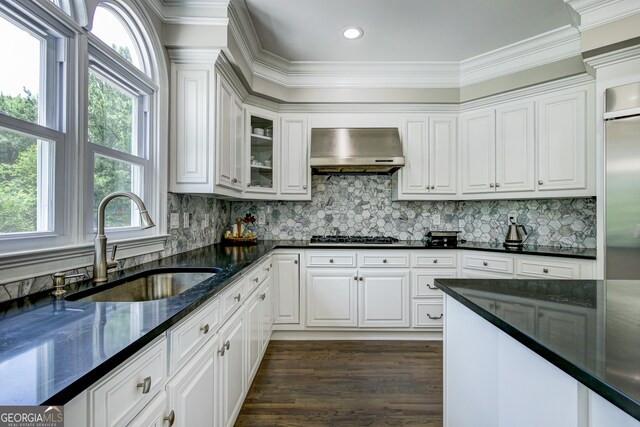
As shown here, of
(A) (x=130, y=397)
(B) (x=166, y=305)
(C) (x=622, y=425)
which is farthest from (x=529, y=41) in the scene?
(A) (x=130, y=397)

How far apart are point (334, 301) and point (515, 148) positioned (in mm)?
2313

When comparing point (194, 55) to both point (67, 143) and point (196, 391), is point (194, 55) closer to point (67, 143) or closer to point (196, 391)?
point (67, 143)

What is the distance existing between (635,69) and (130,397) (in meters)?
3.42

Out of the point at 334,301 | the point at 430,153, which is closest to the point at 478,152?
the point at 430,153

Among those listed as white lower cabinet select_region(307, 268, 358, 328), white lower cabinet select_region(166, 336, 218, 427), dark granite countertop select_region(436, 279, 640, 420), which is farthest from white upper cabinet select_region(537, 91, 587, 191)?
white lower cabinet select_region(166, 336, 218, 427)

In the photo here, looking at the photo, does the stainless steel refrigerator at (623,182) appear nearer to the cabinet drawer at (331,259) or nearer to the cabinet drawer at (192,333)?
the cabinet drawer at (331,259)

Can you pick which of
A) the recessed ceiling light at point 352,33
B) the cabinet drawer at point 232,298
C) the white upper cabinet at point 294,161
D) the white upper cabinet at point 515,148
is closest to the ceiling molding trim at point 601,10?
the white upper cabinet at point 515,148

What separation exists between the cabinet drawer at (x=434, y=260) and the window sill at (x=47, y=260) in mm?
2445

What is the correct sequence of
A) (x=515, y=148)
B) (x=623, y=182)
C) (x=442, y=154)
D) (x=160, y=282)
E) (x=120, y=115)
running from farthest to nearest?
(x=442, y=154) < (x=515, y=148) < (x=623, y=182) < (x=120, y=115) < (x=160, y=282)

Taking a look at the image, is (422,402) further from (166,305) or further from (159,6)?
(159,6)

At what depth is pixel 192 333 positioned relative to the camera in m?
1.16

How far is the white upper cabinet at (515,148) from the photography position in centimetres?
293

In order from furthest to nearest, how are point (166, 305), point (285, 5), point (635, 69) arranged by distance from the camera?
1. point (285, 5)
2. point (635, 69)
3. point (166, 305)

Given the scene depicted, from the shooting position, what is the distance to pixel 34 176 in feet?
4.36
